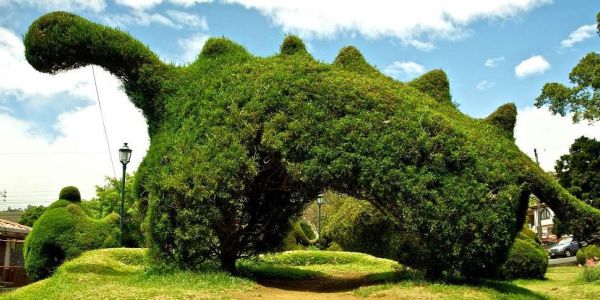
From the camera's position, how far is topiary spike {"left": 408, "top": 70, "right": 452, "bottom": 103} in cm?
1171

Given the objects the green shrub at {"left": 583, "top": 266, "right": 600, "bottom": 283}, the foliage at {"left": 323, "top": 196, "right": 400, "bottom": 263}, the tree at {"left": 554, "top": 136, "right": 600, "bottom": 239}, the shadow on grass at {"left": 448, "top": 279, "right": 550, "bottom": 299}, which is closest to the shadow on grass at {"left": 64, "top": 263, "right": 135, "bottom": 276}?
the shadow on grass at {"left": 448, "top": 279, "right": 550, "bottom": 299}

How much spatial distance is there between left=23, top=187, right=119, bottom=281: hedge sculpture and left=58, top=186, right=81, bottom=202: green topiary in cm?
49

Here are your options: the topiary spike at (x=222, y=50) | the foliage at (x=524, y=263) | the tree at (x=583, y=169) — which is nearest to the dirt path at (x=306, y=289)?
the topiary spike at (x=222, y=50)

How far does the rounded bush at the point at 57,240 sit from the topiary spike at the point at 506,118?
11101 millimetres

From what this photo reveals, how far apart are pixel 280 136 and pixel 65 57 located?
4986 millimetres

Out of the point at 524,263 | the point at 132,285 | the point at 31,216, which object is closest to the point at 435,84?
the point at 132,285

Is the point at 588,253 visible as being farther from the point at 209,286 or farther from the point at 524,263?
the point at 209,286

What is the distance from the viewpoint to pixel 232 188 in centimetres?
1034

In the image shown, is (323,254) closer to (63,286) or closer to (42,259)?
(42,259)

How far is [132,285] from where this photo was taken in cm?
967

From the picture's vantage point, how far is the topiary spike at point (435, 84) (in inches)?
461

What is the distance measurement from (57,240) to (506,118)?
11.8 metres

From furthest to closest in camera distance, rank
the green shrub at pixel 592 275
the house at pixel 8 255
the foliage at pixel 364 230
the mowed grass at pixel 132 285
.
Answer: the house at pixel 8 255 < the foliage at pixel 364 230 < the green shrub at pixel 592 275 < the mowed grass at pixel 132 285

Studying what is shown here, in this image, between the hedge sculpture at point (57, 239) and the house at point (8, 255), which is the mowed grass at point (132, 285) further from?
the house at point (8, 255)
